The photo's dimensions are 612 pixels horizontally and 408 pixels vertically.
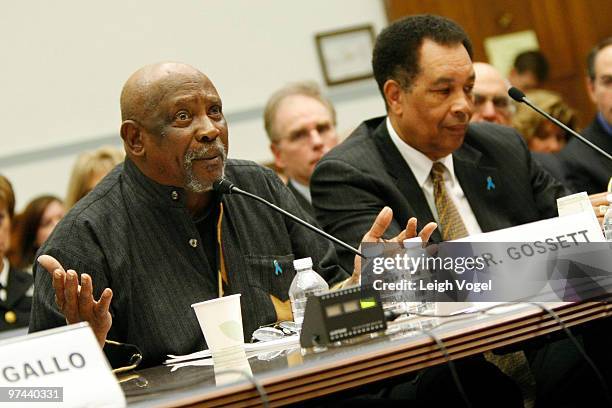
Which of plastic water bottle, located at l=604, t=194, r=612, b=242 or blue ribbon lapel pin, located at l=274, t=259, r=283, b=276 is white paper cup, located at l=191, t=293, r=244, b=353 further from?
plastic water bottle, located at l=604, t=194, r=612, b=242

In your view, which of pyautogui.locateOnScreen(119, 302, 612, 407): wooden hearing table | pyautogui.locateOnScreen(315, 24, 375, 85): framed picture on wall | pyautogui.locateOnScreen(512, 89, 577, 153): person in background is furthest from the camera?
pyautogui.locateOnScreen(315, 24, 375, 85): framed picture on wall

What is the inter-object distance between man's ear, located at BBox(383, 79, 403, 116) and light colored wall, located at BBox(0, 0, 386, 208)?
8.34 ft

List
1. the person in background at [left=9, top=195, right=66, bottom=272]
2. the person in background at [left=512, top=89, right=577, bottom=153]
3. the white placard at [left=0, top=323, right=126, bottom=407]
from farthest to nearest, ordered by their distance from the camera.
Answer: the person in background at [left=512, top=89, right=577, bottom=153] → the person in background at [left=9, top=195, right=66, bottom=272] → the white placard at [left=0, top=323, right=126, bottom=407]

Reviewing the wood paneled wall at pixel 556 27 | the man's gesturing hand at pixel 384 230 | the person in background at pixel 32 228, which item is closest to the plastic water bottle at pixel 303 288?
the man's gesturing hand at pixel 384 230

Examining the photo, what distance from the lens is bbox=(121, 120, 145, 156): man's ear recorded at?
3.03 metres

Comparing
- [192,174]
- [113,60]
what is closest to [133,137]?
[192,174]

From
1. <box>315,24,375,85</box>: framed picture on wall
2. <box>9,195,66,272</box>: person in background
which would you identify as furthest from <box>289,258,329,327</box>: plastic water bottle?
<box>315,24,375,85</box>: framed picture on wall

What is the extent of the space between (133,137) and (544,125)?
9.27 ft

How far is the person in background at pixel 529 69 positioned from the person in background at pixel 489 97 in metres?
1.89

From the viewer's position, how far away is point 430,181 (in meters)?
3.60

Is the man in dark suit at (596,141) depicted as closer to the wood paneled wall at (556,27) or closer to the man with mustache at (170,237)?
the man with mustache at (170,237)

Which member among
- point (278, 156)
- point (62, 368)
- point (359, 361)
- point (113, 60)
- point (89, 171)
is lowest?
point (359, 361)

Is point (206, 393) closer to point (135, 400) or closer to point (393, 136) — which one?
point (135, 400)

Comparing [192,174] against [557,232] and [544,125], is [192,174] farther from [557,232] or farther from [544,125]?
[544,125]
